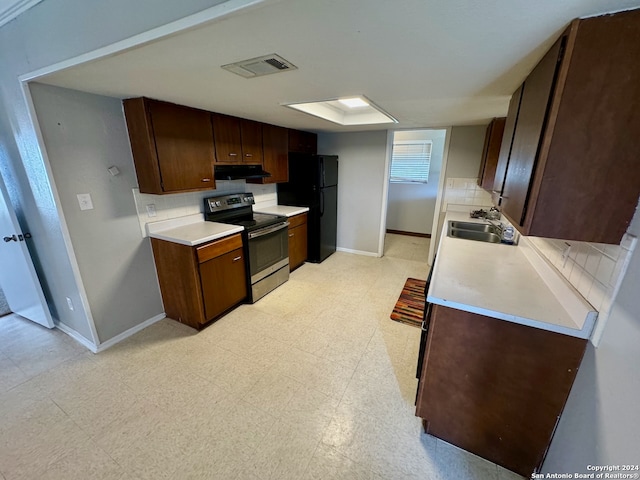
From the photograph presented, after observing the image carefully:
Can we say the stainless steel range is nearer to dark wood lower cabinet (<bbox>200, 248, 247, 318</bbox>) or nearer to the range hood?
dark wood lower cabinet (<bbox>200, 248, 247, 318</bbox>)

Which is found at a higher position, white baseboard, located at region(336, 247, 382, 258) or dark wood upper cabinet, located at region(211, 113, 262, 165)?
dark wood upper cabinet, located at region(211, 113, 262, 165)

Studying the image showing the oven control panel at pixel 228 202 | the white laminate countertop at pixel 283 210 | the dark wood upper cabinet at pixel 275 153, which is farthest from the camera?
the white laminate countertop at pixel 283 210

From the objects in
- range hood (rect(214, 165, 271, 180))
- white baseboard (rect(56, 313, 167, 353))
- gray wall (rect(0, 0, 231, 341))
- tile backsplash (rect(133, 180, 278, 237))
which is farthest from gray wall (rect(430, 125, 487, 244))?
white baseboard (rect(56, 313, 167, 353))

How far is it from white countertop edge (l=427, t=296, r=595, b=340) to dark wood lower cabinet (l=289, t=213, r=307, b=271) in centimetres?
248

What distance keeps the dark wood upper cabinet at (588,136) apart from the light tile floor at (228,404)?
1362 mm

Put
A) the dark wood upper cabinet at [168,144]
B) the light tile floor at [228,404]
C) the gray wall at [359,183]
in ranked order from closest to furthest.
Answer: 1. the light tile floor at [228,404]
2. the dark wood upper cabinet at [168,144]
3. the gray wall at [359,183]

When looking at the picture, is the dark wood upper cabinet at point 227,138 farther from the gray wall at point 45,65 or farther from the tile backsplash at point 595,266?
the tile backsplash at point 595,266

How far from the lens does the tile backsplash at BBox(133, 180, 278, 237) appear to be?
92.9 inches

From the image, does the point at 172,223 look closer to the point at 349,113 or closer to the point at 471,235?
the point at 349,113

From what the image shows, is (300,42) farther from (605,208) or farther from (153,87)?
(605,208)

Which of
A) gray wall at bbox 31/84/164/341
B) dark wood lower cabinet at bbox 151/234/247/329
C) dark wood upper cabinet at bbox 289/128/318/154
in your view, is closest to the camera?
gray wall at bbox 31/84/164/341

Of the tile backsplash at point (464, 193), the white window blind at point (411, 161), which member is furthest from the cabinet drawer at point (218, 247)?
the white window blind at point (411, 161)

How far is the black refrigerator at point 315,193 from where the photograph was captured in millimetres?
3684

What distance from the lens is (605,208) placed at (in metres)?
0.94
